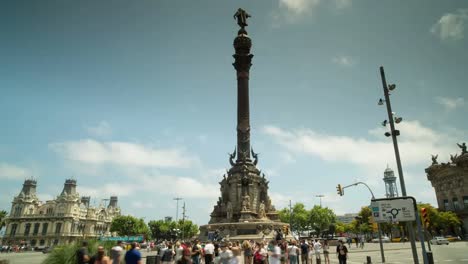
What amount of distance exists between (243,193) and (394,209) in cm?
3157

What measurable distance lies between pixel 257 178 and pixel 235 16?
31685mm

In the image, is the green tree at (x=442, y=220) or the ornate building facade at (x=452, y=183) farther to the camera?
the ornate building facade at (x=452, y=183)

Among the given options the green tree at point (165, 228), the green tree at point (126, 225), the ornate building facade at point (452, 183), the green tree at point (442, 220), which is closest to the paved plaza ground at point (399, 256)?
the green tree at point (442, 220)

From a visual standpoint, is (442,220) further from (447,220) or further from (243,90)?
(243,90)

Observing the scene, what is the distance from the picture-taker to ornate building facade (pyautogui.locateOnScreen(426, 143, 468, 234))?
75875mm

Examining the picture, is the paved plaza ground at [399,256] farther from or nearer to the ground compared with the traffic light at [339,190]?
nearer to the ground

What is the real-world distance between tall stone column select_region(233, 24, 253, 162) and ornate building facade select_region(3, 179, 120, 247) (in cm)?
7610

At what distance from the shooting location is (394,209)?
13.1 m

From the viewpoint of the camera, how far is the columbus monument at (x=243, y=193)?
3919cm

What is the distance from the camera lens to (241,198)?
43156 mm

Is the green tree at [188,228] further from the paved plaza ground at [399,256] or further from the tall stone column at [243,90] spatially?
the paved plaza ground at [399,256]

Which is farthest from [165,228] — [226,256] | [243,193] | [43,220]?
[226,256]

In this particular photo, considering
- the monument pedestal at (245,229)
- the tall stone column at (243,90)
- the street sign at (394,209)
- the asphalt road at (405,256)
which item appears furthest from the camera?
the tall stone column at (243,90)

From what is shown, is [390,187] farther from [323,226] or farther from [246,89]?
[246,89]
